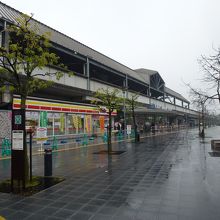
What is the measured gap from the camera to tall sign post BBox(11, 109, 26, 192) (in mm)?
6887

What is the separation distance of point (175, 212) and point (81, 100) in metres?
27.9

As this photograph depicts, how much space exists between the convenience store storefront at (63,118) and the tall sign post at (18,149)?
1283 cm

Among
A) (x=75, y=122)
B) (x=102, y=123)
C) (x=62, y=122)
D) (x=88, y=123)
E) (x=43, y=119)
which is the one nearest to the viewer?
(x=43, y=119)

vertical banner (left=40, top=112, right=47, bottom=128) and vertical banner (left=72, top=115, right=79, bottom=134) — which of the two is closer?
vertical banner (left=40, top=112, right=47, bottom=128)

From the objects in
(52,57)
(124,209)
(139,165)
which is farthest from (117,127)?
(124,209)

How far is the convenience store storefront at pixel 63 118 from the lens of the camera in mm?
20859

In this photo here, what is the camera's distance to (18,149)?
692 cm

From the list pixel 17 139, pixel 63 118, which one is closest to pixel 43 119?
pixel 63 118

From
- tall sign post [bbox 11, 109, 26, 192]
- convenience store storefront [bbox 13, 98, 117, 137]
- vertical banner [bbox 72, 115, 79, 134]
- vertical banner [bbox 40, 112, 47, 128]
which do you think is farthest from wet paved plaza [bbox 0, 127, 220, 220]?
vertical banner [bbox 72, 115, 79, 134]

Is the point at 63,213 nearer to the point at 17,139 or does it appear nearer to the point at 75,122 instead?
the point at 17,139

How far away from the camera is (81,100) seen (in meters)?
32.2

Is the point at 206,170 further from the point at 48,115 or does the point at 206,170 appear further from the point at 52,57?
the point at 48,115

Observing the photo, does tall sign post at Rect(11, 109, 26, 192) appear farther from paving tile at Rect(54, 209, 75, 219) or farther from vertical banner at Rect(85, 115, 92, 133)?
vertical banner at Rect(85, 115, 92, 133)

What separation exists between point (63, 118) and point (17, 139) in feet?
60.7
